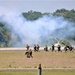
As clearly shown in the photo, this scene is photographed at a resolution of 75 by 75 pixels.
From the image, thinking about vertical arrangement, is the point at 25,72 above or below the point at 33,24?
below

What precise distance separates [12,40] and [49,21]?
13709 millimetres

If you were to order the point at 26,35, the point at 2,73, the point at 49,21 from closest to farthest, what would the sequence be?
the point at 2,73, the point at 49,21, the point at 26,35

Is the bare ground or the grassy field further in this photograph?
the grassy field

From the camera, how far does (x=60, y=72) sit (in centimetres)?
3509

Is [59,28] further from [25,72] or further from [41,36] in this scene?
[25,72]

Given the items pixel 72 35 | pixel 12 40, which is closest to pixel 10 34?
pixel 12 40

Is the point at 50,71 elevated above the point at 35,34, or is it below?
below

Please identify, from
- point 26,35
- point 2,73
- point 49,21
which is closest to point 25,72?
point 2,73

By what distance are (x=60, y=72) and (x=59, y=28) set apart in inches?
2741

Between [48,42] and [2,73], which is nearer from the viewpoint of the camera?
[2,73]

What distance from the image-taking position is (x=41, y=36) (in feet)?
354

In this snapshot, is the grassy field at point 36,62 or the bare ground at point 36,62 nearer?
the bare ground at point 36,62

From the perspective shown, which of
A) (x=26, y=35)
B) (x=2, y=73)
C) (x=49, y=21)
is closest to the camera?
(x=2, y=73)

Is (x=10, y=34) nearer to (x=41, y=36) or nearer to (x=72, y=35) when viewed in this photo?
(x=41, y=36)
